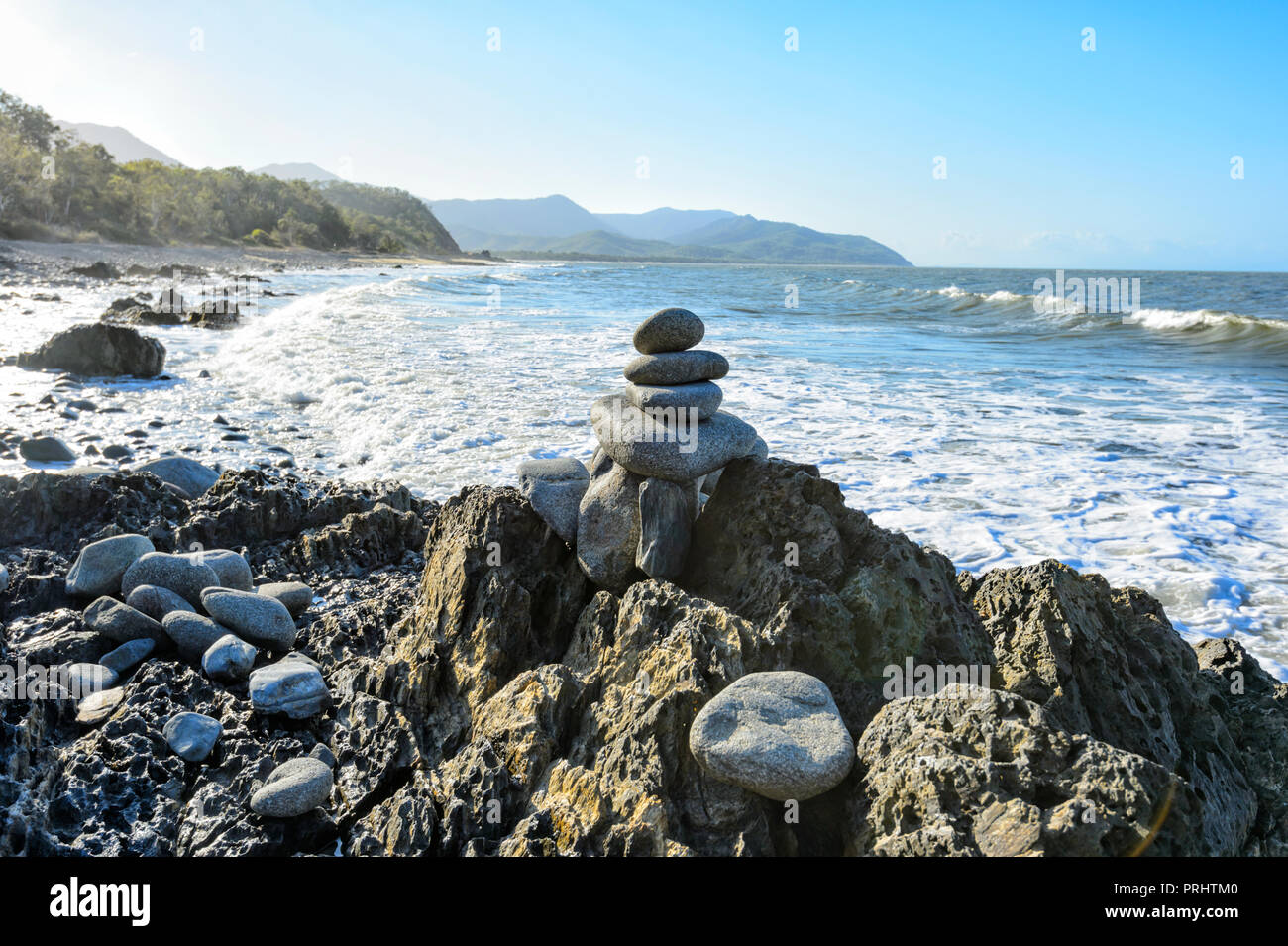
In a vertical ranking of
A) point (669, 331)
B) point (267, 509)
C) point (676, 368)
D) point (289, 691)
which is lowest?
point (289, 691)

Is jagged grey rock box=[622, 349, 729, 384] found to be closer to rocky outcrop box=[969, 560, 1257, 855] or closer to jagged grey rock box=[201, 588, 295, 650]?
rocky outcrop box=[969, 560, 1257, 855]

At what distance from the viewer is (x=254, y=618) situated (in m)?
5.13

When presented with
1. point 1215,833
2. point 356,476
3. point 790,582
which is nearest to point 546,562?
point 790,582

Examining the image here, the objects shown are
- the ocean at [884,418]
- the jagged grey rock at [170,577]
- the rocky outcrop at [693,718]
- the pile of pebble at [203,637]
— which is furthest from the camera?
the ocean at [884,418]

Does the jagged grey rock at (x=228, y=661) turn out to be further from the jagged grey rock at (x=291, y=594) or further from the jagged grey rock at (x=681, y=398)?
the jagged grey rock at (x=681, y=398)

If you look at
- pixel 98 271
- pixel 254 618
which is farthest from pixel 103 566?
pixel 98 271

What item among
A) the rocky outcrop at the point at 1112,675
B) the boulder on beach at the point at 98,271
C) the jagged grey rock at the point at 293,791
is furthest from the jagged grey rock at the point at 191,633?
the boulder on beach at the point at 98,271

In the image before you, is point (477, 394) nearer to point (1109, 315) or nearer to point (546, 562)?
point (546, 562)

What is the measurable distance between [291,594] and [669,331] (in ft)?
11.0

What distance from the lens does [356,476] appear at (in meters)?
9.34

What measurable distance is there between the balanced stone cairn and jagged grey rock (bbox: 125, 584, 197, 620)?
2514mm

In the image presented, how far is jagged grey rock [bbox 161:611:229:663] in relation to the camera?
4.92 metres

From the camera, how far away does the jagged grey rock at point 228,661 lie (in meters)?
4.71

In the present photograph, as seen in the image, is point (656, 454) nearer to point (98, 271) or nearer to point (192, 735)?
point (192, 735)
